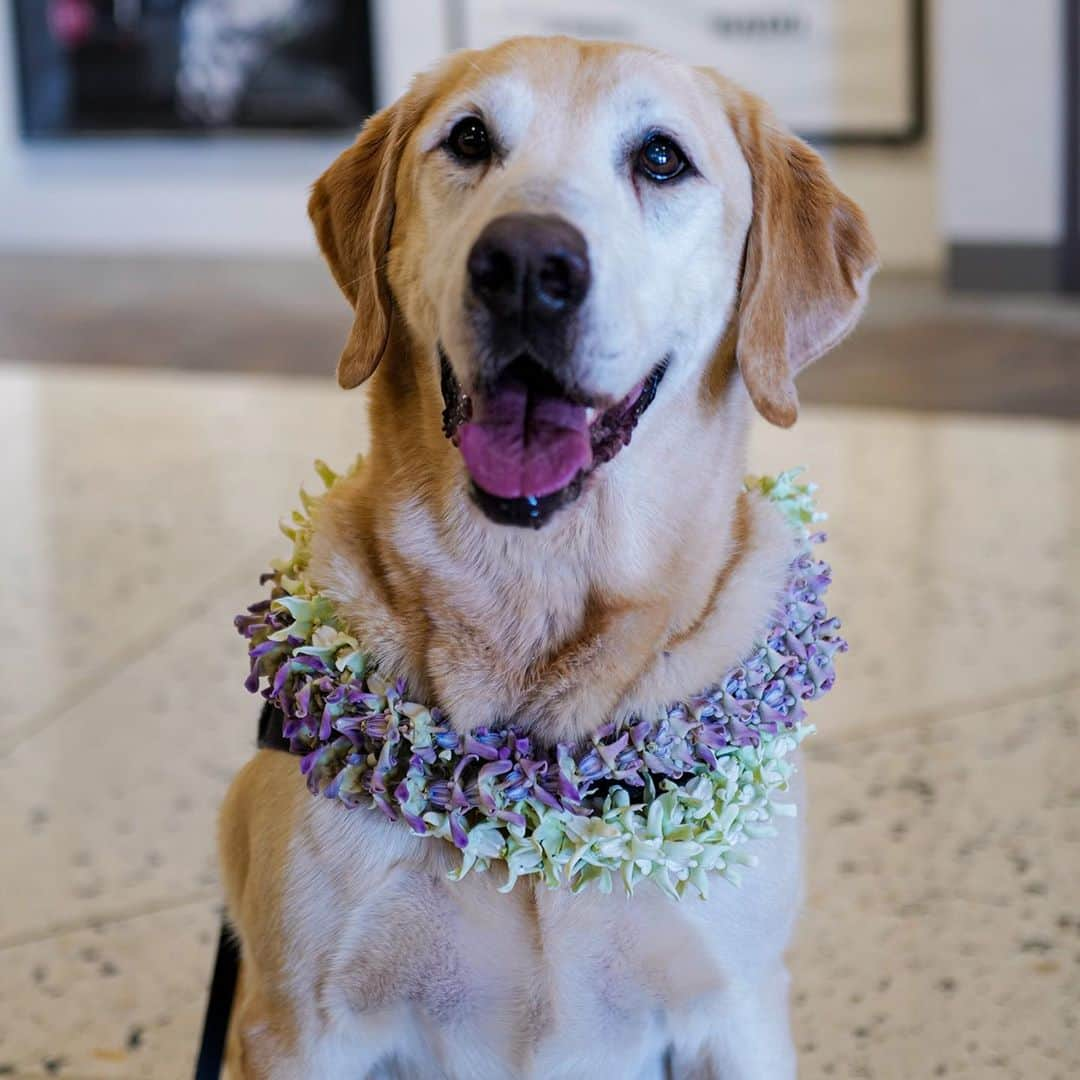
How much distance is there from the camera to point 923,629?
3.37 metres

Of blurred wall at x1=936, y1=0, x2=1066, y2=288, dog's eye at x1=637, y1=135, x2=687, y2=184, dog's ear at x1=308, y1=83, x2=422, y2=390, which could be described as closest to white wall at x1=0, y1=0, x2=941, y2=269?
blurred wall at x1=936, y1=0, x2=1066, y2=288

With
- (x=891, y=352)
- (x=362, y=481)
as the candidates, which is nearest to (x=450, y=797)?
(x=362, y=481)

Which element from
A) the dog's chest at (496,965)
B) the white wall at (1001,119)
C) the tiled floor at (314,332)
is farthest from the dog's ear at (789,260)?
the white wall at (1001,119)

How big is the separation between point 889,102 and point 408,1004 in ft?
22.4

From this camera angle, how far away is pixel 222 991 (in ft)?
5.97

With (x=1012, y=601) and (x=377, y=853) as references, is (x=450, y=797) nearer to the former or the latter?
(x=377, y=853)

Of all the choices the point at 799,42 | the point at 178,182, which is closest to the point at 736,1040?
the point at 799,42

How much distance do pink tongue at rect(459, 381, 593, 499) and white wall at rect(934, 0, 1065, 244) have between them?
6023mm

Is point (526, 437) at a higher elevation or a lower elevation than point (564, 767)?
higher

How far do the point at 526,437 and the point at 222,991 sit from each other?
0.72m

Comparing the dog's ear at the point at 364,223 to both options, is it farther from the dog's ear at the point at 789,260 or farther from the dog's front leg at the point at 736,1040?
the dog's front leg at the point at 736,1040

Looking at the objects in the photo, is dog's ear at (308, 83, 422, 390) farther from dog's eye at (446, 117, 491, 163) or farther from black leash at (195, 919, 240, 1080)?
black leash at (195, 919, 240, 1080)

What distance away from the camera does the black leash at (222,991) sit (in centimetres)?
168

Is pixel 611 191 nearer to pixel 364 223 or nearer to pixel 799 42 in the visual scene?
pixel 364 223
